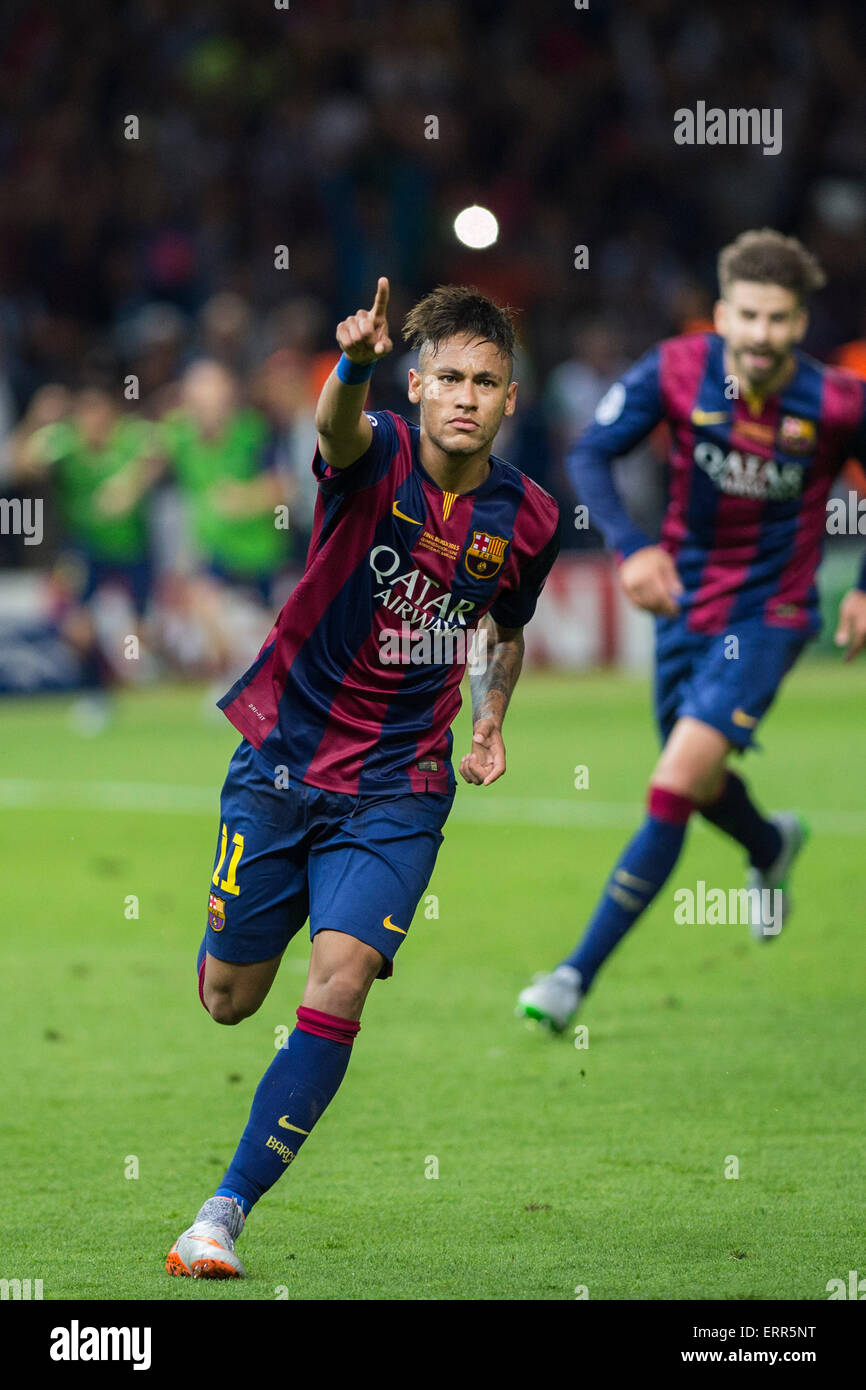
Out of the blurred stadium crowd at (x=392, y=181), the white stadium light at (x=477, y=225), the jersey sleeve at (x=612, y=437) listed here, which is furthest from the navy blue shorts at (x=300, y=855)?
the blurred stadium crowd at (x=392, y=181)

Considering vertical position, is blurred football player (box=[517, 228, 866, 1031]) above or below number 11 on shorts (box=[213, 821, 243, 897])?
above

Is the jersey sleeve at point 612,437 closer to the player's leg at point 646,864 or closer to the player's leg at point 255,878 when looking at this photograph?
the player's leg at point 646,864

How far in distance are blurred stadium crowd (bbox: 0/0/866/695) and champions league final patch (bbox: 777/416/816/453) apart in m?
10.3

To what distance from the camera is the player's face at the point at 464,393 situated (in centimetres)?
448

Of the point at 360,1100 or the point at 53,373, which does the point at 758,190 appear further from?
the point at 360,1100

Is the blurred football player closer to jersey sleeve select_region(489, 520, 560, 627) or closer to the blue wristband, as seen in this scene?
jersey sleeve select_region(489, 520, 560, 627)

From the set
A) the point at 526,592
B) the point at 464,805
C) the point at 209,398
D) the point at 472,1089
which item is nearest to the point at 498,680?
the point at 526,592

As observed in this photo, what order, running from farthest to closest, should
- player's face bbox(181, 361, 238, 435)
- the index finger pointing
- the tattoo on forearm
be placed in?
1. player's face bbox(181, 361, 238, 435)
2. the tattoo on forearm
3. the index finger pointing

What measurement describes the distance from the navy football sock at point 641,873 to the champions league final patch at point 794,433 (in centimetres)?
131

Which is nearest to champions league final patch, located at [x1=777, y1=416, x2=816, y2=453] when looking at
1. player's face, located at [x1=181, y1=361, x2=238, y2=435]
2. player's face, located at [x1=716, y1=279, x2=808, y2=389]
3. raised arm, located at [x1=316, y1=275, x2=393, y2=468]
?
player's face, located at [x1=716, y1=279, x2=808, y2=389]

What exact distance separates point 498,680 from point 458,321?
0.90m

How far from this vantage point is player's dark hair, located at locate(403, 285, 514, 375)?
4.53m

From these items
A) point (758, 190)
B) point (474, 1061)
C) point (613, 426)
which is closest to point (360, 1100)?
point (474, 1061)

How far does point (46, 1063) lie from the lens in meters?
6.17
